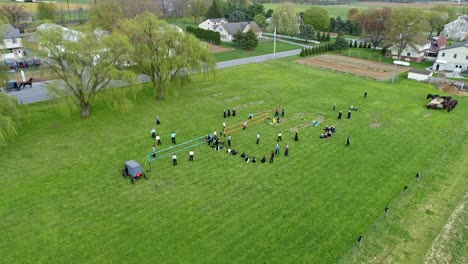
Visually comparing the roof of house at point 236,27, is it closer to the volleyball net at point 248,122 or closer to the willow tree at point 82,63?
the volleyball net at point 248,122

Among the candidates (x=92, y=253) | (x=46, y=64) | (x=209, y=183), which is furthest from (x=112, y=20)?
(x=92, y=253)

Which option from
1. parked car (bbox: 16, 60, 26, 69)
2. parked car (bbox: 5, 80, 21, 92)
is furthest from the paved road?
parked car (bbox: 16, 60, 26, 69)

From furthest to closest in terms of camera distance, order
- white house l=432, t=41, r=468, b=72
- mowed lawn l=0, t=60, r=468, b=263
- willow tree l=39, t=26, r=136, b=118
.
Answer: white house l=432, t=41, r=468, b=72, willow tree l=39, t=26, r=136, b=118, mowed lawn l=0, t=60, r=468, b=263

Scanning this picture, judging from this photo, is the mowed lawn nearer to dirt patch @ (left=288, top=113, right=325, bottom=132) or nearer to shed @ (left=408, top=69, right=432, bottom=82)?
dirt patch @ (left=288, top=113, right=325, bottom=132)

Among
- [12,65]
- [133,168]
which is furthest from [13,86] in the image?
[133,168]

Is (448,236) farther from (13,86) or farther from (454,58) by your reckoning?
(454,58)

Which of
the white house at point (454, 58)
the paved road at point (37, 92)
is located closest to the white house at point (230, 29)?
the paved road at point (37, 92)

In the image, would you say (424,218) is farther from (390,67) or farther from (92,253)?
(390,67)
